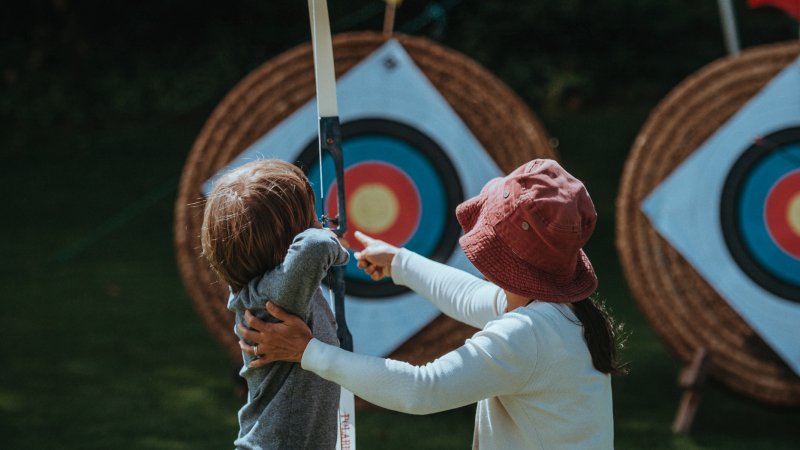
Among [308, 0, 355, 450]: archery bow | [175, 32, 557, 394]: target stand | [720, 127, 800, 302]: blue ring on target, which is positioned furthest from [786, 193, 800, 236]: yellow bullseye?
[308, 0, 355, 450]: archery bow

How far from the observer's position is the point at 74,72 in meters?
7.17

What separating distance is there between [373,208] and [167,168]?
11.7 feet

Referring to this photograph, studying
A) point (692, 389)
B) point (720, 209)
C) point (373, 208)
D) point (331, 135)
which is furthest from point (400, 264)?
point (720, 209)

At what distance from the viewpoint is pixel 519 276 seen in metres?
1.21

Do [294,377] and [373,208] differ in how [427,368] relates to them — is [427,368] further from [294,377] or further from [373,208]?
[373,208]

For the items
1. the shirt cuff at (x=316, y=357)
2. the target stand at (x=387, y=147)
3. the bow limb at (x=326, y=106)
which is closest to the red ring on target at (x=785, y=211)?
the target stand at (x=387, y=147)

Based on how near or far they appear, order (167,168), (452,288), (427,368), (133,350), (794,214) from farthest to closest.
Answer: (167,168) → (133,350) → (794,214) → (452,288) → (427,368)

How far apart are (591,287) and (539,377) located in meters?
0.13

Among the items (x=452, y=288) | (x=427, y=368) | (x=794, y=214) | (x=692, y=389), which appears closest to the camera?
(x=427, y=368)

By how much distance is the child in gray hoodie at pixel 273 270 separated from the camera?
3.84ft

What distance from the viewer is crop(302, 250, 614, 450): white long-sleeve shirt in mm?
1131

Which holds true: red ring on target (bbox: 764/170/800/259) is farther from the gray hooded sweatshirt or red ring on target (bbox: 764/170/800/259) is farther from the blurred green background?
the gray hooded sweatshirt

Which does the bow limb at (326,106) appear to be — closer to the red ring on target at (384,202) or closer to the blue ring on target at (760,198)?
the red ring on target at (384,202)

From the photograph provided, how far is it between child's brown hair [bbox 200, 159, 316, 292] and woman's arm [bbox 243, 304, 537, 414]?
74 millimetres
